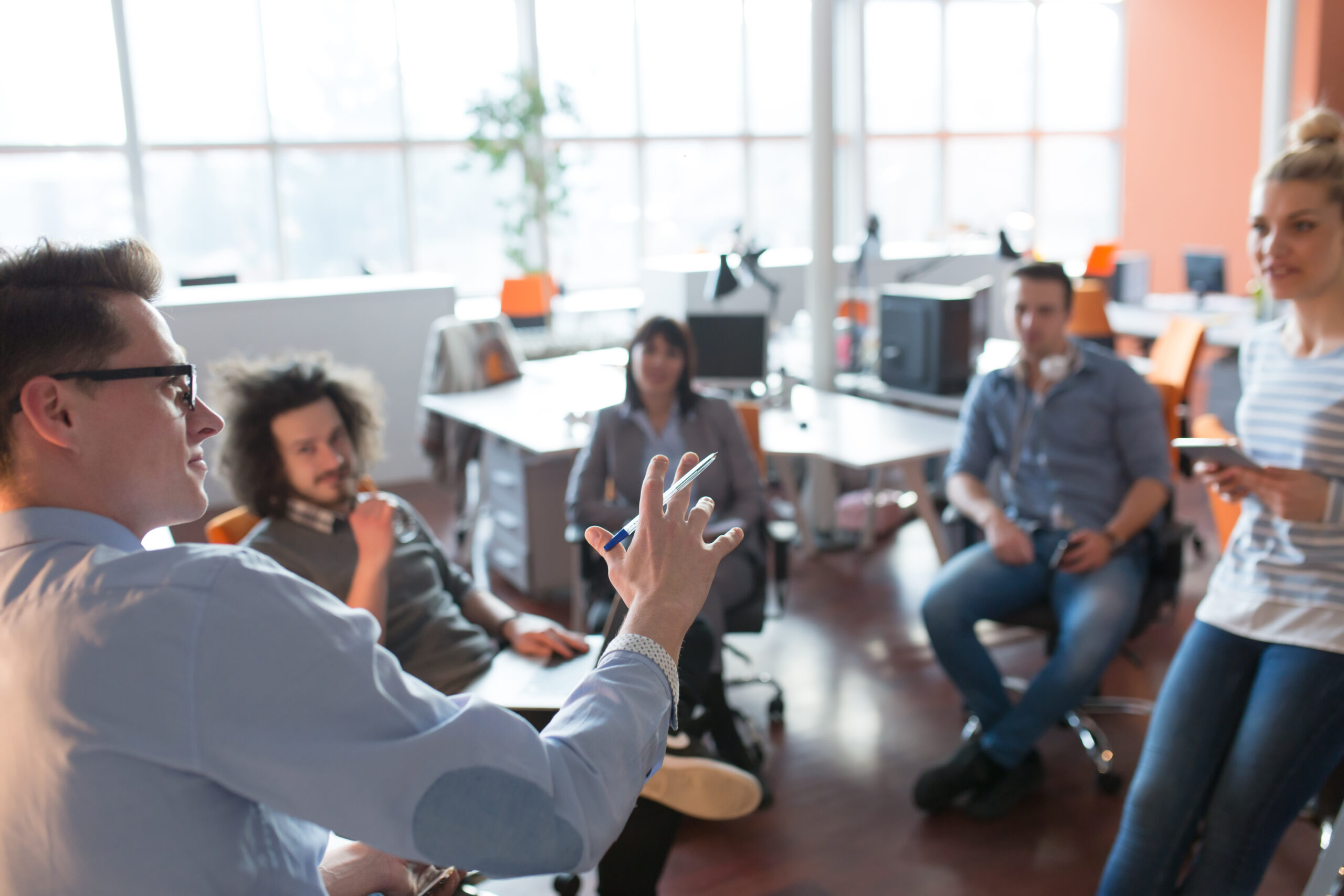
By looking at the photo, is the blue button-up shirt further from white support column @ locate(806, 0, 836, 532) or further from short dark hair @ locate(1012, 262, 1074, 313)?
white support column @ locate(806, 0, 836, 532)

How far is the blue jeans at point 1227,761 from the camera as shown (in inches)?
72.6

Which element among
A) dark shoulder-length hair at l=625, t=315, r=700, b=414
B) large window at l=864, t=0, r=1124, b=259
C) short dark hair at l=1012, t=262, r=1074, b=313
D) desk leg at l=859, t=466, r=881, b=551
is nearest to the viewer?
short dark hair at l=1012, t=262, r=1074, b=313

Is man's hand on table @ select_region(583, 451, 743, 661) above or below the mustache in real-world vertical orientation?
above

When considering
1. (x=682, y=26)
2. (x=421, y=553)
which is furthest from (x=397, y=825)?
(x=682, y=26)

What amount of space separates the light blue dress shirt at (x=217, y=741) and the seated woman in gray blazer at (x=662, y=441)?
2214mm

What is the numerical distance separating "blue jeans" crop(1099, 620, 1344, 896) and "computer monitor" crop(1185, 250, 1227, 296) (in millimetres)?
6054

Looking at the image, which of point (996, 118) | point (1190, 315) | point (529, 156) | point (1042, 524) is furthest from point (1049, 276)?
point (996, 118)

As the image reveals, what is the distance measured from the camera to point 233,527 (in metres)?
2.51

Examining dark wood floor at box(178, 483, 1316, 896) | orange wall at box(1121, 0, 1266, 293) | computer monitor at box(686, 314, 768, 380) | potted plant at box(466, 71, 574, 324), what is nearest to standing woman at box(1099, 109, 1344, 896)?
dark wood floor at box(178, 483, 1316, 896)

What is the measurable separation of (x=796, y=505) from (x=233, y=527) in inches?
109

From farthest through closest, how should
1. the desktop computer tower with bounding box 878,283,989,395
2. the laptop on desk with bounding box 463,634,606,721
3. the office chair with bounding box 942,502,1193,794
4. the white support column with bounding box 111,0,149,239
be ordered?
the white support column with bounding box 111,0,149,239 < the desktop computer tower with bounding box 878,283,989,395 < the office chair with bounding box 942,502,1193,794 < the laptop on desk with bounding box 463,634,606,721

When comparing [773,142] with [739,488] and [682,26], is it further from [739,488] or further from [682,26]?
[739,488]

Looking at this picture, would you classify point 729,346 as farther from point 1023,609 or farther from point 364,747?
point 364,747

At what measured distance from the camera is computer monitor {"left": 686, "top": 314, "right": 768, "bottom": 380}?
4.77m
